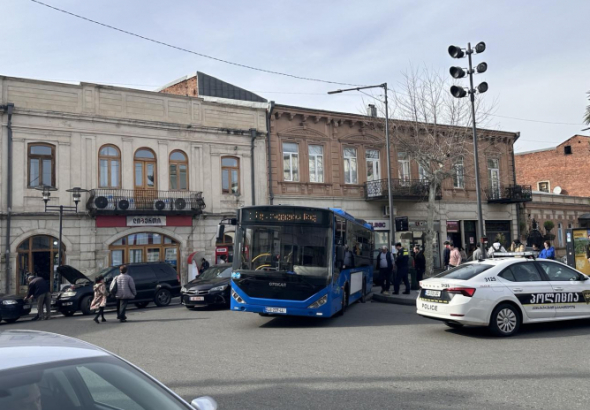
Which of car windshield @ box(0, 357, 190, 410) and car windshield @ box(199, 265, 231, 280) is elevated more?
car windshield @ box(0, 357, 190, 410)

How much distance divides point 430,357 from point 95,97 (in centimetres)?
2188

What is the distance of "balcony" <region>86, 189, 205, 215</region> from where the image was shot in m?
25.3

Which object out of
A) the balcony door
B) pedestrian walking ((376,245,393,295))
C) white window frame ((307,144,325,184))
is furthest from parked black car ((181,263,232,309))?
white window frame ((307,144,325,184))

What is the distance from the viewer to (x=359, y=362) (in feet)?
28.6

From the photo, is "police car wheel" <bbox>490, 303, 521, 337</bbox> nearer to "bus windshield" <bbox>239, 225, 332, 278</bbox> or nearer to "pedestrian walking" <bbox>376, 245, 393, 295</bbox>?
"bus windshield" <bbox>239, 225, 332, 278</bbox>

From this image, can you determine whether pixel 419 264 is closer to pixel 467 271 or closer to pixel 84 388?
pixel 467 271

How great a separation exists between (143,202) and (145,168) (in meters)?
1.91

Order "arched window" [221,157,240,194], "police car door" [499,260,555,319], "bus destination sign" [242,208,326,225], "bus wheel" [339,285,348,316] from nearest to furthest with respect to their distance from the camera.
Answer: "police car door" [499,260,555,319], "bus destination sign" [242,208,326,225], "bus wheel" [339,285,348,316], "arched window" [221,157,240,194]

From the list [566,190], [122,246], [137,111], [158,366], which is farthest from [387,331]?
[566,190]

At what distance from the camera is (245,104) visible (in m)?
32.6

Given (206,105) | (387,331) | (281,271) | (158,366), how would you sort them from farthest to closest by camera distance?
(206,105) < (281,271) < (387,331) < (158,366)

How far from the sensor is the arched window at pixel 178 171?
92.6 ft

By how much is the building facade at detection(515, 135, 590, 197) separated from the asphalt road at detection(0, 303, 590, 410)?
4515cm

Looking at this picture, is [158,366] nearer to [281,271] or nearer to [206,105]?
[281,271]
